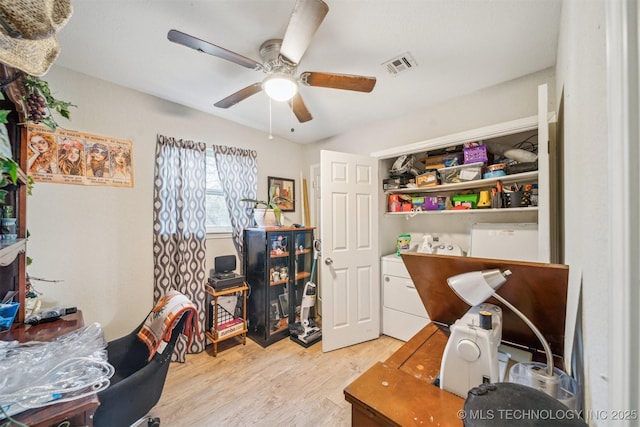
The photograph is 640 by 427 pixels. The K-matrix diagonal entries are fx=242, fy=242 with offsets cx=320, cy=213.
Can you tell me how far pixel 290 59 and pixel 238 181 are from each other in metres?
1.70

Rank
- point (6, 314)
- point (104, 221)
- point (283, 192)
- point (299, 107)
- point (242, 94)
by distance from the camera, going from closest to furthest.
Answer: point (6, 314) → point (242, 94) → point (299, 107) → point (104, 221) → point (283, 192)

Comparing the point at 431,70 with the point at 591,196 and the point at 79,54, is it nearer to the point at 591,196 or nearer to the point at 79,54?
the point at 591,196

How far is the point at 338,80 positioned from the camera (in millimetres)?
1578

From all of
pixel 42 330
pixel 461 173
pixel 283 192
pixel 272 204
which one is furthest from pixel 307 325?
pixel 461 173

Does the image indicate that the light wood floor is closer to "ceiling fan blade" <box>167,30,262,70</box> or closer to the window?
the window

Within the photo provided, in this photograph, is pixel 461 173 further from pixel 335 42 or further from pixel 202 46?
pixel 202 46

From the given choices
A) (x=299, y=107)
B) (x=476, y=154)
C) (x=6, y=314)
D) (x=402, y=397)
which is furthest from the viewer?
(x=476, y=154)

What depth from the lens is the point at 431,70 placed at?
190 cm

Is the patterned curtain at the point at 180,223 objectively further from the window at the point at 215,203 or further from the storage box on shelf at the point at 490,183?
the storage box on shelf at the point at 490,183

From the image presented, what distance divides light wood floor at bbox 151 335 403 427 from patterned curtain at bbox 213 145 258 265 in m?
1.07

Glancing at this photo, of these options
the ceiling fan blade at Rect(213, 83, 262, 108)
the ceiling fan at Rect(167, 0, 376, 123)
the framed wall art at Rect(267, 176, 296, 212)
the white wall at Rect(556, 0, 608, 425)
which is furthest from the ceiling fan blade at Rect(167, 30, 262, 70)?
the framed wall art at Rect(267, 176, 296, 212)

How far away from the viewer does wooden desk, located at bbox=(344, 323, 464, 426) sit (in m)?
0.67

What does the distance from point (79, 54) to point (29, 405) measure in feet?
6.96

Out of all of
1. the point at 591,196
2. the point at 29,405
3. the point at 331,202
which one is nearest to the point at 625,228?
the point at 591,196
